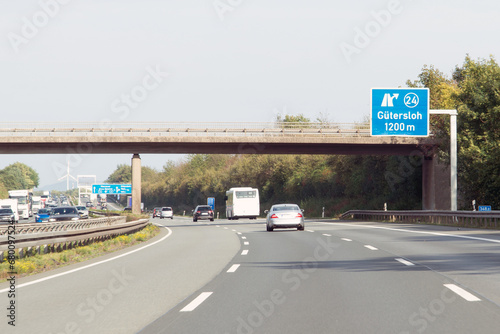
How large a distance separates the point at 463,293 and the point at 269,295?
8.72 ft

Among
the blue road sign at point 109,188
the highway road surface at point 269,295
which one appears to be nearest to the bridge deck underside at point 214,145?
the highway road surface at point 269,295

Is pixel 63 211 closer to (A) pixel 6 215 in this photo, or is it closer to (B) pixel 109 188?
(A) pixel 6 215

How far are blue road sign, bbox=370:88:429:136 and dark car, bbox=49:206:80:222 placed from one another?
1806 cm

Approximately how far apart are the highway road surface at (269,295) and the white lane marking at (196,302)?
0.05 feet

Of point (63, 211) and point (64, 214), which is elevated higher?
point (63, 211)

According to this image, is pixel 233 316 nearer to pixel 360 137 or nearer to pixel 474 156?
pixel 474 156

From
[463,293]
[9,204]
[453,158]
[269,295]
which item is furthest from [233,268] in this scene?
[9,204]

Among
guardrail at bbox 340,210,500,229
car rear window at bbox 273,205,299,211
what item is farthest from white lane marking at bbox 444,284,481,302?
→ car rear window at bbox 273,205,299,211

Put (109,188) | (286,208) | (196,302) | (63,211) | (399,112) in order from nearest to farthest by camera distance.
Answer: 1. (196,302)
2. (286,208)
3. (399,112)
4. (63,211)
5. (109,188)

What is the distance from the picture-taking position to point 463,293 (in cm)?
883

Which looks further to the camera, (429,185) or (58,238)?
(429,185)

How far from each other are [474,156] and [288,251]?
24.8 m

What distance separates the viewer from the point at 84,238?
61.4ft

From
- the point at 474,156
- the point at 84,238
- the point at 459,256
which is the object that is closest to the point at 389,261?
the point at 459,256
